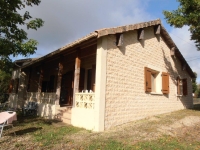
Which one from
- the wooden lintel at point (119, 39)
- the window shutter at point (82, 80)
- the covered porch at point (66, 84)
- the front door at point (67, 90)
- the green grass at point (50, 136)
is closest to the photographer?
the green grass at point (50, 136)

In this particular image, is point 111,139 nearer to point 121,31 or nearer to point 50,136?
point 50,136

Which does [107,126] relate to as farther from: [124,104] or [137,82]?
[137,82]

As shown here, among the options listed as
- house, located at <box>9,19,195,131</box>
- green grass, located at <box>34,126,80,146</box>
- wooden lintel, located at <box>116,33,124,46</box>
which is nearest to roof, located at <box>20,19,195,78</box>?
house, located at <box>9,19,195,131</box>

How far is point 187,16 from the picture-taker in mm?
9766

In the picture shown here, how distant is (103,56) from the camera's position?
636 centimetres

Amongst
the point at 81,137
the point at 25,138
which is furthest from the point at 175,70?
the point at 25,138

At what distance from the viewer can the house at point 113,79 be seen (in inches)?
251

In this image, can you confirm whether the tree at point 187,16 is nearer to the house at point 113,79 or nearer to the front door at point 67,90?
the house at point 113,79

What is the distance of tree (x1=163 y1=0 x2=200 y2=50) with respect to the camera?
9.27m

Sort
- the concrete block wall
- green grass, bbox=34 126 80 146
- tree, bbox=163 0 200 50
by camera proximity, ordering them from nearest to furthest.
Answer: green grass, bbox=34 126 80 146 < the concrete block wall < tree, bbox=163 0 200 50

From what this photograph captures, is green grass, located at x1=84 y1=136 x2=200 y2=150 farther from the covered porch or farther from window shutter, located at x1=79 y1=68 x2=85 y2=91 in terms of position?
window shutter, located at x1=79 y1=68 x2=85 y2=91

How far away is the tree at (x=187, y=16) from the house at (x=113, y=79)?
2.73 feet

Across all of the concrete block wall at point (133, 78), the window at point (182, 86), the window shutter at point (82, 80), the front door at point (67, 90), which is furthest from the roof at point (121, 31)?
the front door at point (67, 90)

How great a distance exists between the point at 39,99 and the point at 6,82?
455 inches
